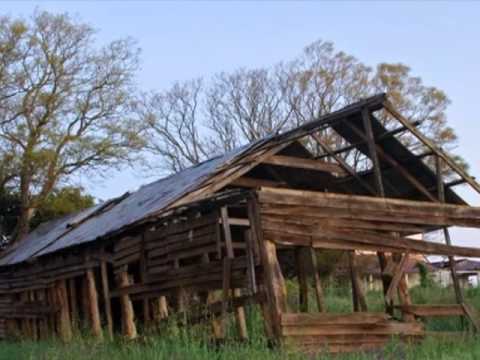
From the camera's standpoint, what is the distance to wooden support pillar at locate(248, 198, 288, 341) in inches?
419

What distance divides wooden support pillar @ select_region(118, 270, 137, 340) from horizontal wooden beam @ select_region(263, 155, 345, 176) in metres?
3.75

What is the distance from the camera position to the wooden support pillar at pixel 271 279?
10.6 m

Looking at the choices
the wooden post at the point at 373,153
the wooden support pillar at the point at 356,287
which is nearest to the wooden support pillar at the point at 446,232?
the wooden post at the point at 373,153

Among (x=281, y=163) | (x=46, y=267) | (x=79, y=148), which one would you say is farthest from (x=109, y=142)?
(x=281, y=163)

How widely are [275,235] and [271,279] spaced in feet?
2.44

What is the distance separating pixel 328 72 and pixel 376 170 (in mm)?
21871

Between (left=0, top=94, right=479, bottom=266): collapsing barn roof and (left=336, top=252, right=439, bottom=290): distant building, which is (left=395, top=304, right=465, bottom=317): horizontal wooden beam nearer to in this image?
(left=0, top=94, right=479, bottom=266): collapsing barn roof

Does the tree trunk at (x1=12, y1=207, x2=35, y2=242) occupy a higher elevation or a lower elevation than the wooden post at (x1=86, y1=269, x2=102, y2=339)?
higher

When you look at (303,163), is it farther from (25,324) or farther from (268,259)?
(25,324)

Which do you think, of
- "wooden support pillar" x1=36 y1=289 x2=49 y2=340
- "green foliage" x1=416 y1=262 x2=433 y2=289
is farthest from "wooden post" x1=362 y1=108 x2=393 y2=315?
"green foliage" x1=416 y1=262 x2=433 y2=289

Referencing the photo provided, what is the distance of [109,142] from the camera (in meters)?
31.7

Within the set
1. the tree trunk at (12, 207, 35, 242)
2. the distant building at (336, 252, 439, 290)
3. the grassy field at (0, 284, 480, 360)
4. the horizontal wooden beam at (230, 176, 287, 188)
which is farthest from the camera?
the tree trunk at (12, 207, 35, 242)

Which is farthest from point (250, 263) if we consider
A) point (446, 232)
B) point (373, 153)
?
point (446, 232)

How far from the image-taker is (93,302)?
16.0 metres
